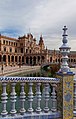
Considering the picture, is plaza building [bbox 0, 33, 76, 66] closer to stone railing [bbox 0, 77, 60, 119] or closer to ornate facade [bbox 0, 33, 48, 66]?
ornate facade [bbox 0, 33, 48, 66]

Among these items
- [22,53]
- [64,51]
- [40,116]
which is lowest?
[40,116]

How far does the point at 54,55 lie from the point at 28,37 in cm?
1308

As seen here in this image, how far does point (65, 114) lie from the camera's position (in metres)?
4.71

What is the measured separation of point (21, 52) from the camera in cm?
8444

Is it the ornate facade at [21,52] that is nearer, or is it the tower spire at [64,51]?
the tower spire at [64,51]

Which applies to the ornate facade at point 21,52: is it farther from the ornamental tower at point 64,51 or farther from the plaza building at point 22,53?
the ornamental tower at point 64,51

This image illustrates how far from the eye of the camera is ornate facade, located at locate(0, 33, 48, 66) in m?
72.8

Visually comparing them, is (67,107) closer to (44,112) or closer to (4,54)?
(44,112)

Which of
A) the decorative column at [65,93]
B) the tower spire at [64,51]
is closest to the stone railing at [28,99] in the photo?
the decorative column at [65,93]

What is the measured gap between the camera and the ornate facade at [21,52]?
239ft

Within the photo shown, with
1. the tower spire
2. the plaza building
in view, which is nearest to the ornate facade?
the plaza building

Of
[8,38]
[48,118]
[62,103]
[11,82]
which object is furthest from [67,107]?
[8,38]

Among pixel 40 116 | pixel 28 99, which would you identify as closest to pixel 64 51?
pixel 28 99

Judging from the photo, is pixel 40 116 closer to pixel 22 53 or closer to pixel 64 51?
pixel 64 51
